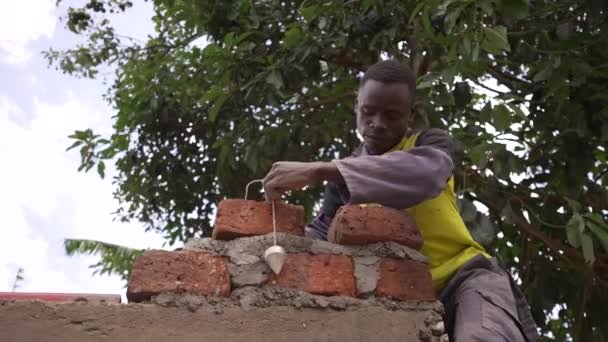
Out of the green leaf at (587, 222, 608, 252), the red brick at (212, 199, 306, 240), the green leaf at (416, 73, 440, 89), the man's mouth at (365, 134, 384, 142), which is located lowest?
the green leaf at (587, 222, 608, 252)

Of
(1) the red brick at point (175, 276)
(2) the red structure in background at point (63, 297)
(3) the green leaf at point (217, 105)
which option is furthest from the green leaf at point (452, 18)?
(3) the green leaf at point (217, 105)

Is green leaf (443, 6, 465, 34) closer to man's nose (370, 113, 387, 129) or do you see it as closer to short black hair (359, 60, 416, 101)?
short black hair (359, 60, 416, 101)

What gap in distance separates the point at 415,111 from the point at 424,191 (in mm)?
1751

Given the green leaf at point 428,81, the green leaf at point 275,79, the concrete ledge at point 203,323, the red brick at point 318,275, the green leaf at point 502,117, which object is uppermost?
the green leaf at point 275,79

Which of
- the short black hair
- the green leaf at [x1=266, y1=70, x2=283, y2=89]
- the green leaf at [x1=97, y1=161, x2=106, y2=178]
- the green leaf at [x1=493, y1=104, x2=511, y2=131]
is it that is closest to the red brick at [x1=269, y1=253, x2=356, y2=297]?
the short black hair

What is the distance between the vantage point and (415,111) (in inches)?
144

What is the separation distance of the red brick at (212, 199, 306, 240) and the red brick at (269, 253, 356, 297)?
0.10 meters

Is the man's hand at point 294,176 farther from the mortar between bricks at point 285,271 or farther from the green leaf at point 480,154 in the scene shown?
the green leaf at point 480,154

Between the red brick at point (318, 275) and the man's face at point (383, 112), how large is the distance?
413 millimetres

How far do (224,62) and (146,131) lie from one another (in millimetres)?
1258

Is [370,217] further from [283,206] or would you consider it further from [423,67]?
[423,67]

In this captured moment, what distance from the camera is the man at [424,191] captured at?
1.87 metres

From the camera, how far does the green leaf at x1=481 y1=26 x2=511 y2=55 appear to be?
8.20 ft

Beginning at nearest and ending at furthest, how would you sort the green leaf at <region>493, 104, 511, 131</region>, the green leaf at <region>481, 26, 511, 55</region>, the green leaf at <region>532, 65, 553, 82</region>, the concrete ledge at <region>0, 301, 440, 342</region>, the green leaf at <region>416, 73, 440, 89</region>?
the concrete ledge at <region>0, 301, 440, 342</region>, the green leaf at <region>481, 26, 511, 55</region>, the green leaf at <region>416, 73, 440, 89</region>, the green leaf at <region>493, 104, 511, 131</region>, the green leaf at <region>532, 65, 553, 82</region>
